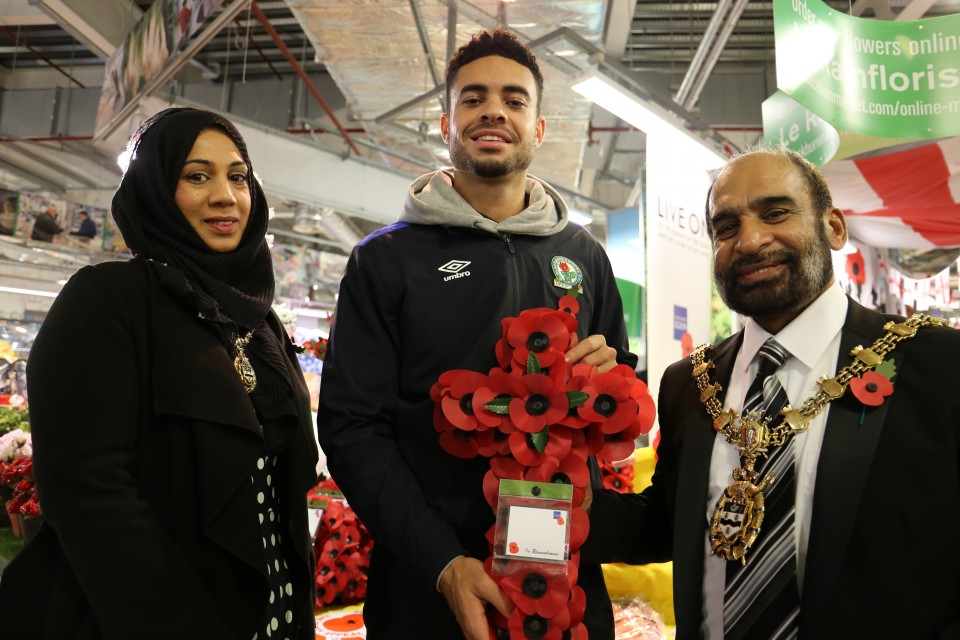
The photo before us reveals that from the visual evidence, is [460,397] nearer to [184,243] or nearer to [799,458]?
[799,458]

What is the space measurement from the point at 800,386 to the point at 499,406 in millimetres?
623

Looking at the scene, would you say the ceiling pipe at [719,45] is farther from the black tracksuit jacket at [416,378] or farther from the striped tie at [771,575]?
the striped tie at [771,575]

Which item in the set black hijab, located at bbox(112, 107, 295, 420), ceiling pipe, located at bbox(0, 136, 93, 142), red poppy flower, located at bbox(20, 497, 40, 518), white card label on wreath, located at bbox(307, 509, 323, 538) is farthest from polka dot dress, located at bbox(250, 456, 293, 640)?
ceiling pipe, located at bbox(0, 136, 93, 142)

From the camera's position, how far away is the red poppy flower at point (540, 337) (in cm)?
129

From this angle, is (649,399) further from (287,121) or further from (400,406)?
(287,121)

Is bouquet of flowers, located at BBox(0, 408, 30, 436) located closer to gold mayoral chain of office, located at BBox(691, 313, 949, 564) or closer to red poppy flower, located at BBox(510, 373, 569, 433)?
red poppy flower, located at BBox(510, 373, 569, 433)

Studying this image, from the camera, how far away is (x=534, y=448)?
4.11 ft

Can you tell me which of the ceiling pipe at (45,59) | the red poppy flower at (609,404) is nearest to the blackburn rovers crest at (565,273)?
the red poppy flower at (609,404)

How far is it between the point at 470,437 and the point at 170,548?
603 millimetres

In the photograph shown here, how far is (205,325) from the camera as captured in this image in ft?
5.06

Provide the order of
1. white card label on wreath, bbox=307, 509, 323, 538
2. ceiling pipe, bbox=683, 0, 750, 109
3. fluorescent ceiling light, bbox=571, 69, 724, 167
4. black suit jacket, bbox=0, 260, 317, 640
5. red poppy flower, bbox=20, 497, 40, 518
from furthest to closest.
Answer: ceiling pipe, bbox=683, 0, 750, 109, fluorescent ceiling light, bbox=571, 69, 724, 167, white card label on wreath, bbox=307, 509, 323, 538, red poppy flower, bbox=20, 497, 40, 518, black suit jacket, bbox=0, 260, 317, 640

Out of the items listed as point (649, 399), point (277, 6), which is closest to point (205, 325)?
point (649, 399)

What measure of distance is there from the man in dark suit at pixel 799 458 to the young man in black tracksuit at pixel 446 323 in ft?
0.78

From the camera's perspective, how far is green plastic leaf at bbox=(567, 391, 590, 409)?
126 centimetres
